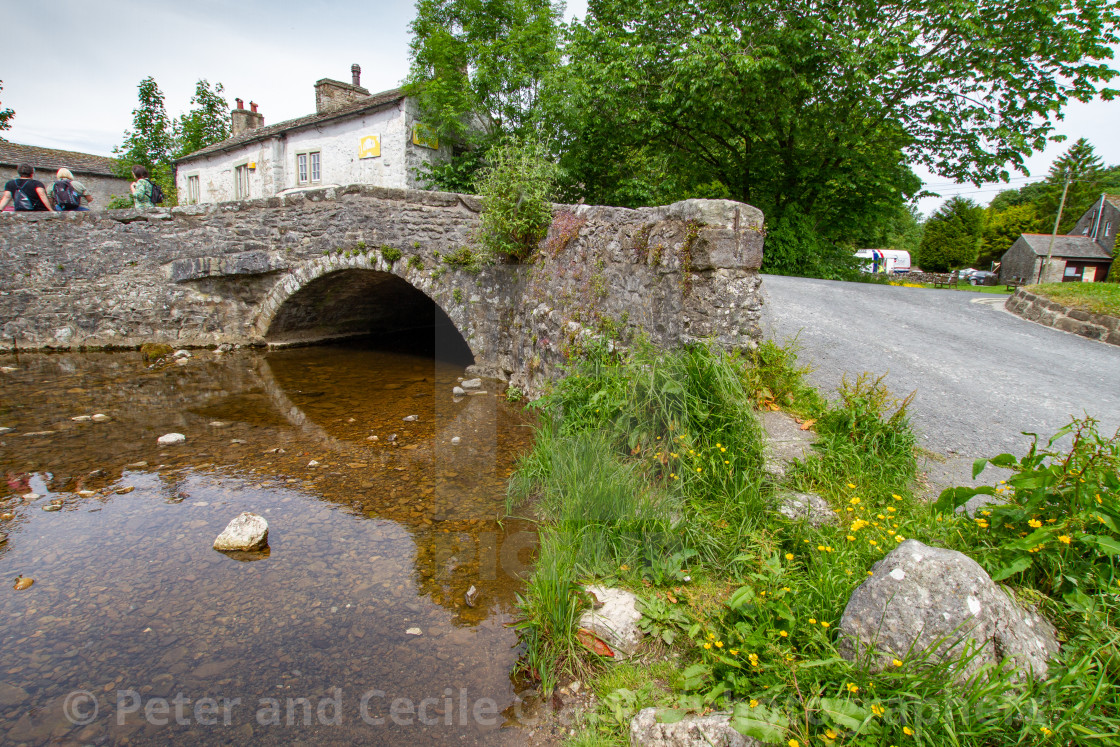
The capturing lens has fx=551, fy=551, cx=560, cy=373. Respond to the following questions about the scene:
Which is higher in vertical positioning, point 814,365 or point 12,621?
point 814,365

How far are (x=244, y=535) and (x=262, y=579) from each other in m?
0.50

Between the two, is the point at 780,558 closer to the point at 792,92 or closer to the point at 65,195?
the point at 792,92

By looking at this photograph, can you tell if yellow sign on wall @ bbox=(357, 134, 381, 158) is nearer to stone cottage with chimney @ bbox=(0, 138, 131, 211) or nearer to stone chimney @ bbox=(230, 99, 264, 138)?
stone chimney @ bbox=(230, 99, 264, 138)

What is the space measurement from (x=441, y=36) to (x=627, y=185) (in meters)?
7.68

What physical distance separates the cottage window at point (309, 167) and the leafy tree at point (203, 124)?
16.2 m

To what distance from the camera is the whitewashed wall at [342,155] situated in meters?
17.6

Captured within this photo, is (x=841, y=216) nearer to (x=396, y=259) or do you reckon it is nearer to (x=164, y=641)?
(x=396, y=259)

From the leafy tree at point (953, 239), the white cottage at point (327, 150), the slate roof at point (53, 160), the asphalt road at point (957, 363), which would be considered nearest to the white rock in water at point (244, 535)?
the asphalt road at point (957, 363)

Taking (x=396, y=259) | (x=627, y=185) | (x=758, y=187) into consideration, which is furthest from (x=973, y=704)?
(x=758, y=187)

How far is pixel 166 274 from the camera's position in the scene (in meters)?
10.6

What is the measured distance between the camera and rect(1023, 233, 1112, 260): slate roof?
3588 cm

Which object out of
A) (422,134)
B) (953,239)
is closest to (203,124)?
(422,134)

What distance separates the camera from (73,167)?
3005cm

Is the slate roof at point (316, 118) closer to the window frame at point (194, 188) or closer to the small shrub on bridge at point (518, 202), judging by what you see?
the window frame at point (194, 188)
